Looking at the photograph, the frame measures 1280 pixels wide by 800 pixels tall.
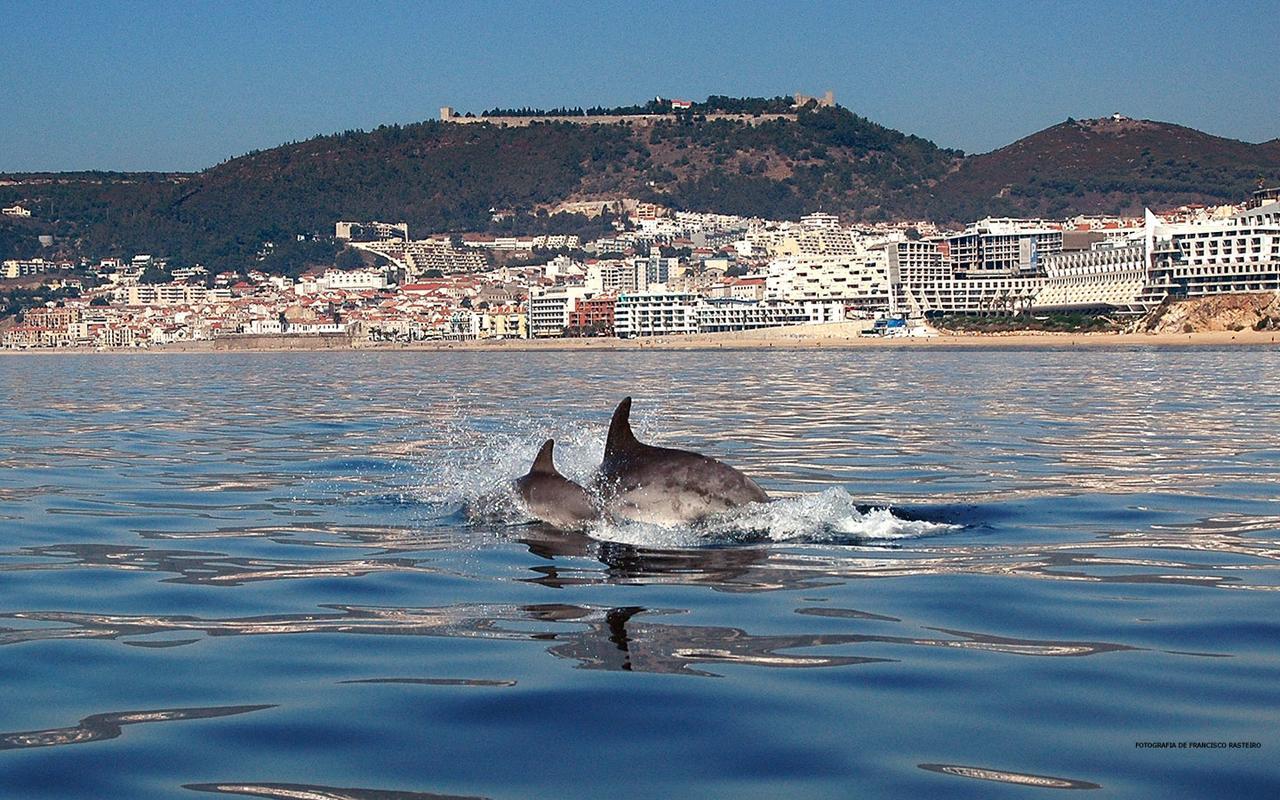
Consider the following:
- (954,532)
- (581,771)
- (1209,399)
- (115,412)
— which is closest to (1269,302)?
(1209,399)

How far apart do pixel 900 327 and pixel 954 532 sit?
458 ft

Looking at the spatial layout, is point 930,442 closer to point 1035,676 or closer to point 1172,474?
point 1172,474

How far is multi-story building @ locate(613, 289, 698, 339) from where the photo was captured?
6919 inches

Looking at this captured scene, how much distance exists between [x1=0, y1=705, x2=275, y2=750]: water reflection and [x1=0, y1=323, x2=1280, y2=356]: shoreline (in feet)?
347

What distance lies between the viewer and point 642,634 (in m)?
8.40

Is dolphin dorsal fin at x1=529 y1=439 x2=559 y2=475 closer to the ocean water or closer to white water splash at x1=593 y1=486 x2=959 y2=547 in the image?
the ocean water

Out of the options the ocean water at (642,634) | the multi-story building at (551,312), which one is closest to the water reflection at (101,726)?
the ocean water at (642,634)

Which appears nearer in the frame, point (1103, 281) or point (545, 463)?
point (545, 463)

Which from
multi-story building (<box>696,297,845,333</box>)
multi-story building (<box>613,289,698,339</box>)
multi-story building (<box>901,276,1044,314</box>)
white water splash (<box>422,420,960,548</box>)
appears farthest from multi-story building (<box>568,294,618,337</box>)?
white water splash (<box>422,420,960,548</box>)

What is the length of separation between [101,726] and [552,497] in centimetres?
681

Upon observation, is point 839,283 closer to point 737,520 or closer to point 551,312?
point 551,312

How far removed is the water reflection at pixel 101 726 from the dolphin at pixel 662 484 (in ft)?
19.4

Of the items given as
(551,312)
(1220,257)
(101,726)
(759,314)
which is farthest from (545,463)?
(551,312)

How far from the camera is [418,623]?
8906 mm
